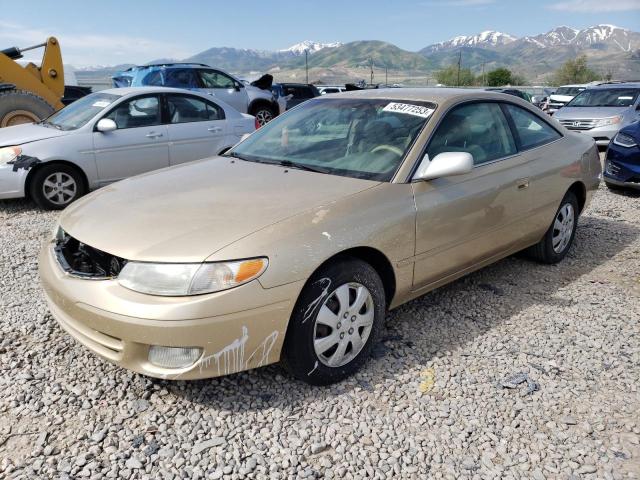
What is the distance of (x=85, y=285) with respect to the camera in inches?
98.3

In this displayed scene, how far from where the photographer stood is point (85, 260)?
2789mm

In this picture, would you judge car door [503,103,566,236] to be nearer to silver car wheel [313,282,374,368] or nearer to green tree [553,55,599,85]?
silver car wheel [313,282,374,368]

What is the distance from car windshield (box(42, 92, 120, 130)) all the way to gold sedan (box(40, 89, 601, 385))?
3.59 meters

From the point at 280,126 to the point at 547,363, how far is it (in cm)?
242

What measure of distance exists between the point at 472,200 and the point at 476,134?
1.83 ft

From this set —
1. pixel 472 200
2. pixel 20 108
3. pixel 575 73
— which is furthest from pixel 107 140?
pixel 575 73

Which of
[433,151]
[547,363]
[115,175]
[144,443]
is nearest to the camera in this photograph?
[144,443]

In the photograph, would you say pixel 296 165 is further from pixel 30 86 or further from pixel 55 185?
pixel 30 86

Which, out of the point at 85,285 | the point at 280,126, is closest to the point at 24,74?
the point at 280,126

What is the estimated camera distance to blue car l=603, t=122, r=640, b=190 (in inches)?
281

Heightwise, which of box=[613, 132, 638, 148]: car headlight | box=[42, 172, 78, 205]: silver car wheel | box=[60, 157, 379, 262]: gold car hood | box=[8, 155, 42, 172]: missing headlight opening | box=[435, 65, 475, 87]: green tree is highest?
box=[435, 65, 475, 87]: green tree

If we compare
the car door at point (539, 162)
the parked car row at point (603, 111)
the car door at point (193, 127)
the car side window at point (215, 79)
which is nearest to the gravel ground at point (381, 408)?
the car door at point (539, 162)

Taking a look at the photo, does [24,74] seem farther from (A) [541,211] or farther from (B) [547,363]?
(B) [547,363]

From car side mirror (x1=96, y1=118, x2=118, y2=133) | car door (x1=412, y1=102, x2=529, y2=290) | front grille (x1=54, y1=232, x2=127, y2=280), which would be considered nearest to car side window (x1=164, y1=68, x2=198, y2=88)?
car side mirror (x1=96, y1=118, x2=118, y2=133)
